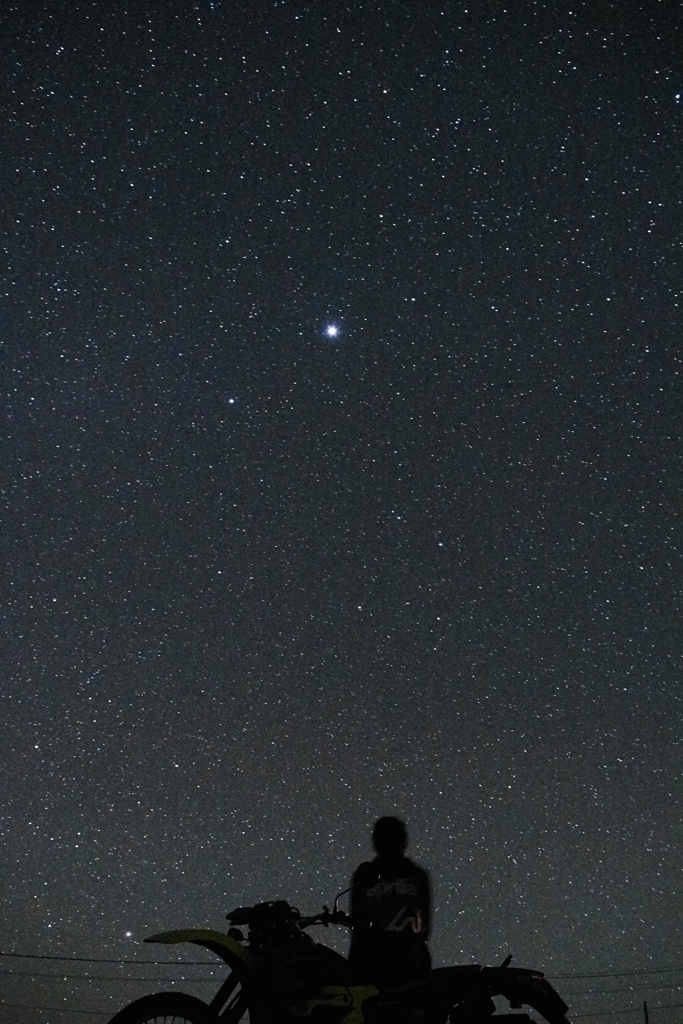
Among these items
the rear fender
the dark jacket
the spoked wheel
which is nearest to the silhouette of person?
the dark jacket

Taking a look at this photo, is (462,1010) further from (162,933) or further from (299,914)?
(162,933)

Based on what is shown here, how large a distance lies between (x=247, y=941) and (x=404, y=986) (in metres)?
0.72

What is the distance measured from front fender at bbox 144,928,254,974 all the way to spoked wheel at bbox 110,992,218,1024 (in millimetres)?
204

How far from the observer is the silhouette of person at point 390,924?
161 inches

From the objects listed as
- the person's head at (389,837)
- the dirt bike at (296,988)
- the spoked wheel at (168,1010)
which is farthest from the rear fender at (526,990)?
the spoked wheel at (168,1010)

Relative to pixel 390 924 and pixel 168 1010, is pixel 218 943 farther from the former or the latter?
pixel 390 924

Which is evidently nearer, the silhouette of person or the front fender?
the front fender

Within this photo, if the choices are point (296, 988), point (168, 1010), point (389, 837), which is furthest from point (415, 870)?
point (168, 1010)

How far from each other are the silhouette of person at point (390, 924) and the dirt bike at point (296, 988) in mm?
57

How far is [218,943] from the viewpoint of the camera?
13.0 ft

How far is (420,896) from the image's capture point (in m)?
4.18

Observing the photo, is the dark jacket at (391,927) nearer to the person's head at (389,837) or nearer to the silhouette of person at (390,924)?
the silhouette of person at (390,924)

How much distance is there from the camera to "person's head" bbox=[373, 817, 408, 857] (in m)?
4.33

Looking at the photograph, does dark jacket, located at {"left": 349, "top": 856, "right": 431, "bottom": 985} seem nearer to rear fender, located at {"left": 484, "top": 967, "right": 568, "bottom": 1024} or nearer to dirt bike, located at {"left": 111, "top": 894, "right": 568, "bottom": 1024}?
dirt bike, located at {"left": 111, "top": 894, "right": 568, "bottom": 1024}
